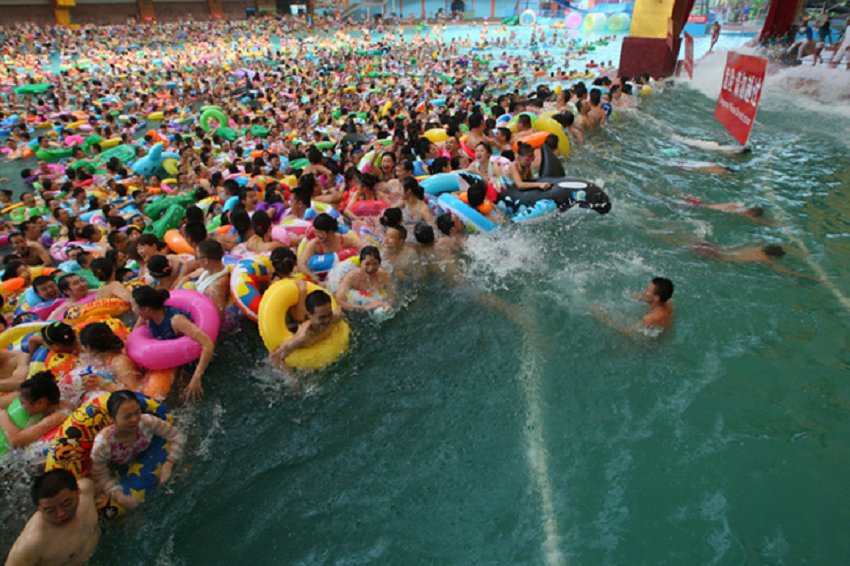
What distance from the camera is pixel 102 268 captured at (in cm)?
510

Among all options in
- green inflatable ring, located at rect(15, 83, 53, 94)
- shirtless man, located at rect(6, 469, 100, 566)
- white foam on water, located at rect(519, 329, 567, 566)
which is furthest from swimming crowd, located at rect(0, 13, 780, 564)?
green inflatable ring, located at rect(15, 83, 53, 94)

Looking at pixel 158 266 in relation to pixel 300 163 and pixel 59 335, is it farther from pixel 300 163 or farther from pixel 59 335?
pixel 300 163

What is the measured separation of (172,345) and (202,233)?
5.77 feet

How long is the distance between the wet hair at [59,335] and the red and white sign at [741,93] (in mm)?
7690

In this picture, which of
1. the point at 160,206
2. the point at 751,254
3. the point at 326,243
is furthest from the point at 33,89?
the point at 751,254

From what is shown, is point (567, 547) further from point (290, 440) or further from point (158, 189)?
point (158, 189)

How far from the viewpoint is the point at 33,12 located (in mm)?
29656

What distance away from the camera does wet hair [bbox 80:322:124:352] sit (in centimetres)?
388

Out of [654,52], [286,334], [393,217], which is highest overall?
[654,52]

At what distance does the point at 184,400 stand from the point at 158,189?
21.4 ft

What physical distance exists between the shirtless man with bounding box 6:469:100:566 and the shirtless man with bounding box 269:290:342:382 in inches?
65.4

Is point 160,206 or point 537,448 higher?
point 160,206

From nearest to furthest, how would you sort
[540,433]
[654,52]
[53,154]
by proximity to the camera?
[540,433] → [53,154] → [654,52]

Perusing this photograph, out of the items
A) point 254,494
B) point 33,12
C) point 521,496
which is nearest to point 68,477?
point 254,494
